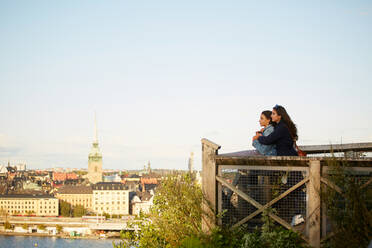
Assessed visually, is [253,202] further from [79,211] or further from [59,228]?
[79,211]

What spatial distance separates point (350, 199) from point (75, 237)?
234 feet

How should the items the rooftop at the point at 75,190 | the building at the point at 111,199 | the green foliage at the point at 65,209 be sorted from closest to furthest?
the green foliage at the point at 65,209 < the building at the point at 111,199 < the rooftop at the point at 75,190

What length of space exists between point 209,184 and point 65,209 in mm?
93899

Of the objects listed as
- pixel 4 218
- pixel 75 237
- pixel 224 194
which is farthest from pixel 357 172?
pixel 4 218

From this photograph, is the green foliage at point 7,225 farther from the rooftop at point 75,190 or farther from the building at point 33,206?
the rooftop at point 75,190

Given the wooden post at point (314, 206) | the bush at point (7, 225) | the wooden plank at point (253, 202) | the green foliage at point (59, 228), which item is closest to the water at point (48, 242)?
the green foliage at point (59, 228)

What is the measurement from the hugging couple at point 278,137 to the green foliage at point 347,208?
1.94ft

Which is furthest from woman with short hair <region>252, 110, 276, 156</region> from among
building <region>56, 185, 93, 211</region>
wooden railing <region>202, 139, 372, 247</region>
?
building <region>56, 185, 93, 211</region>

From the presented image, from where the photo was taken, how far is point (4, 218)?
85.3 m

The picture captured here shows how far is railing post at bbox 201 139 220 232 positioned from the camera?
465cm

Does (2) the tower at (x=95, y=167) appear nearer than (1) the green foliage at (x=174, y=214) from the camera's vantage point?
No

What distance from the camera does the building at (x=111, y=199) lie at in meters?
96.4

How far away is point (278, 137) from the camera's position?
482 cm

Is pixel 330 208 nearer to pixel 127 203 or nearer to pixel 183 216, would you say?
pixel 183 216
